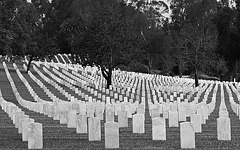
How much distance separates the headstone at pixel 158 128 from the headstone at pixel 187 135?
4.61 feet

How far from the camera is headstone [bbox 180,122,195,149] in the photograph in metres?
14.5

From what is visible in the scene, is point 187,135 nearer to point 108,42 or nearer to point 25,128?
point 25,128

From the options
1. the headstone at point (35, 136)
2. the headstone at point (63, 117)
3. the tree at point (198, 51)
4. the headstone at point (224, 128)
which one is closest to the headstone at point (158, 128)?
the headstone at point (224, 128)

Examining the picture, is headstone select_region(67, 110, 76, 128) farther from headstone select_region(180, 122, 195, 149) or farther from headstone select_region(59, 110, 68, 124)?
headstone select_region(180, 122, 195, 149)

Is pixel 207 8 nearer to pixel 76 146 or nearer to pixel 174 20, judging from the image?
pixel 174 20

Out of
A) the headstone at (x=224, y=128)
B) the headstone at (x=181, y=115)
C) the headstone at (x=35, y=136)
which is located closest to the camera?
the headstone at (x=35, y=136)

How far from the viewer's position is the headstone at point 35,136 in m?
14.8

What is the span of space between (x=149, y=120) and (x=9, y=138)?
689cm

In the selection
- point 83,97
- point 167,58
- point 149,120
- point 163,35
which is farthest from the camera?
point 163,35

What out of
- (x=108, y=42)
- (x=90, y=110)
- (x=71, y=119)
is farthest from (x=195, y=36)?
(x=71, y=119)

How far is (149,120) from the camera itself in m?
23.3

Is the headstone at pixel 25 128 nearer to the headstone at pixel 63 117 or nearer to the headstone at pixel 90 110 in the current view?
the headstone at pixel 63 117

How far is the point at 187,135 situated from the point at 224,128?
1.66 m

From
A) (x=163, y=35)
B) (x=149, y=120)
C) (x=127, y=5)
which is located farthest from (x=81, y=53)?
(x=127, y=5)
